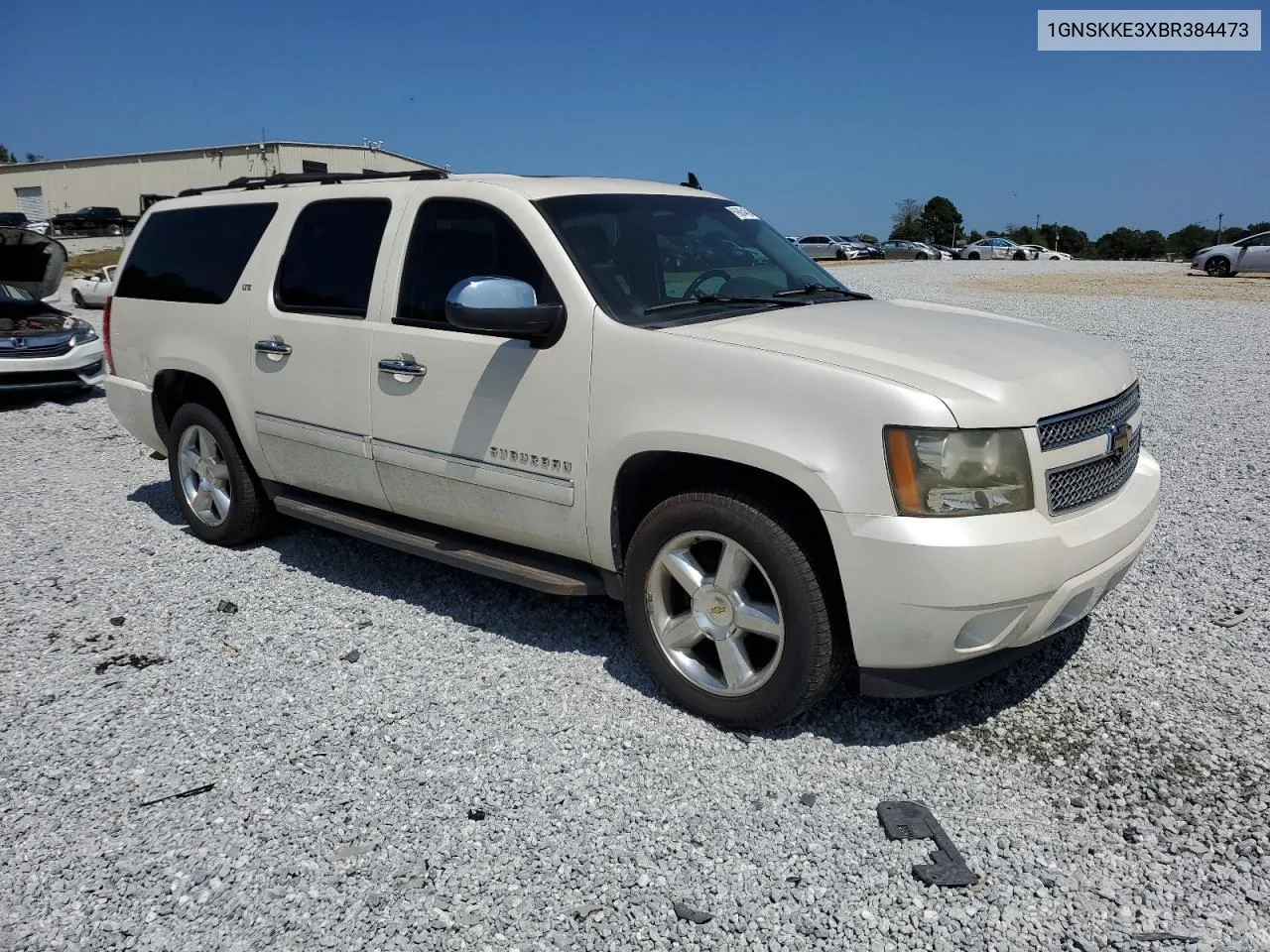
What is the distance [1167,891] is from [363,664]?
3044 millimetres

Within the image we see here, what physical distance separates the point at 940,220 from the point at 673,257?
80.7 meters

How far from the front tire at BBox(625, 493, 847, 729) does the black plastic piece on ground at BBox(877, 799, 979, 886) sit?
1.52 ft

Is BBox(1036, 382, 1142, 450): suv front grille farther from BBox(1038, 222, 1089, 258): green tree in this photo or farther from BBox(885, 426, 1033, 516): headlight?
BBox(1038, 222, 1089, 258): green tree

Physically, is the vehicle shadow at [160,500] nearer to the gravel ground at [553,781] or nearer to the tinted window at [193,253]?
the gravel ground at [553,781]

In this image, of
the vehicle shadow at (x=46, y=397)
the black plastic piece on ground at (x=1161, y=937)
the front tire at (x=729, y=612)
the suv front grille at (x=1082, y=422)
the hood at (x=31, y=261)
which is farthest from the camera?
the vehicle shadow at (x=46, y=397)

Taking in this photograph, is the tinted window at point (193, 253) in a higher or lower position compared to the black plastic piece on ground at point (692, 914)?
higher

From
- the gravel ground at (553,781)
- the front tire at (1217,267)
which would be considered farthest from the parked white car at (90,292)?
the front tire at (1217,267)

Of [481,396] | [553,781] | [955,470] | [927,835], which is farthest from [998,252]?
[553,781]

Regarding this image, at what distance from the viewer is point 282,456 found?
5.12m

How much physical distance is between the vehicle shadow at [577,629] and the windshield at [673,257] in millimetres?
1519

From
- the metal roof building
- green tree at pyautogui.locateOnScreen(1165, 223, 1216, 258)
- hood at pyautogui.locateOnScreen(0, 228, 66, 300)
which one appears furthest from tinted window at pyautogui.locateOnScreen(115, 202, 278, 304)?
green tree at pyautogui.locateOnScreen(1165, 223, 1216, 258)

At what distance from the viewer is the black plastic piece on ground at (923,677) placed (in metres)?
3.26

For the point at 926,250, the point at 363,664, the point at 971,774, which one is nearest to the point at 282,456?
the point at 363,664

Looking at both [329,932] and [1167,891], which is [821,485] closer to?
[1167,891]
